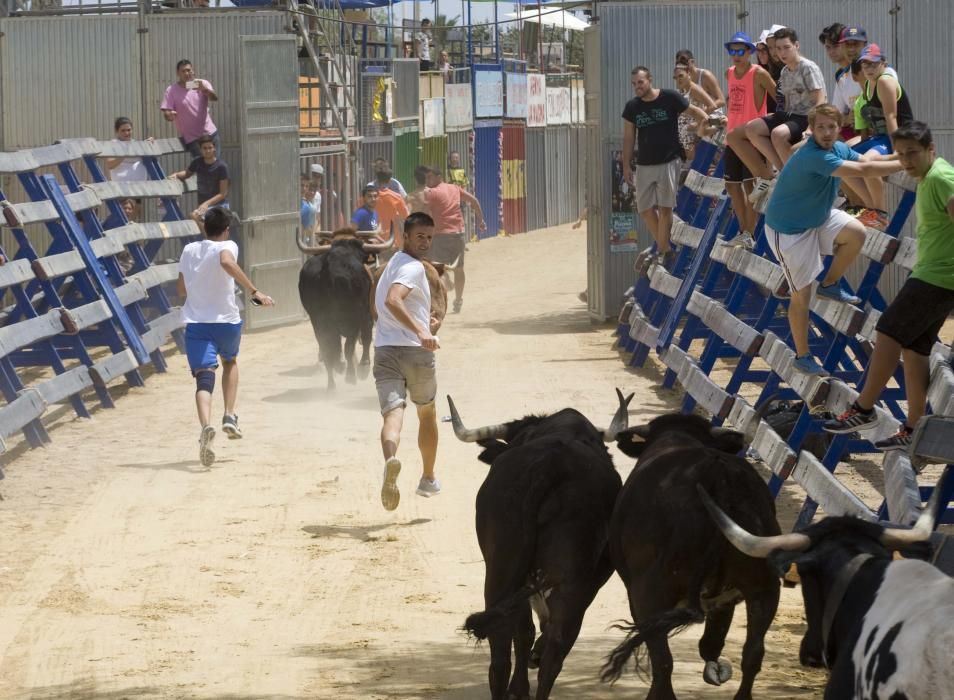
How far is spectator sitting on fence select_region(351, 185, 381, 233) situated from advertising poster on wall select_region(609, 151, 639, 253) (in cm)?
273

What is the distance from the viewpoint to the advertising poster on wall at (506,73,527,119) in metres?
36.3

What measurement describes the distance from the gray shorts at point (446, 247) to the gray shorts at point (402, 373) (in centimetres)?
916

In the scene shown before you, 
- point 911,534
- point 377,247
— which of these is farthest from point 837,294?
point 377,247

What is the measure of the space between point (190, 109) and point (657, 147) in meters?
5.98

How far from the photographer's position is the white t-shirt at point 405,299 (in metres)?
9.79

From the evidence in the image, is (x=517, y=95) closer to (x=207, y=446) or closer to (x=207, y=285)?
(x=207, y=285)

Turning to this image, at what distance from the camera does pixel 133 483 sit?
1120cm

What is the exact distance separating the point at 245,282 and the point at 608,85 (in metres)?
7.81

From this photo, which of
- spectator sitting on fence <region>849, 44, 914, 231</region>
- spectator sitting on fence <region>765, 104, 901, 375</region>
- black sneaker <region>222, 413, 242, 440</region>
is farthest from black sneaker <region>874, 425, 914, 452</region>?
black sneaker <region>222, 413, 242, 440</region>

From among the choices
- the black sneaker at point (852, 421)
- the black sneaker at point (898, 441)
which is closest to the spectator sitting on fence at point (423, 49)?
the black sneaker at point (852, 421)

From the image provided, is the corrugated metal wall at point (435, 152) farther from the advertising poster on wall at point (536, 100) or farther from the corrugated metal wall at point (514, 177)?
the advertising poster on wall at point (536, 100)

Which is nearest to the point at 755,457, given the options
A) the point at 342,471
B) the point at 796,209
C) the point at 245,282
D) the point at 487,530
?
the point at 796,209

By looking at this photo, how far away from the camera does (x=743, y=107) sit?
12758 mm

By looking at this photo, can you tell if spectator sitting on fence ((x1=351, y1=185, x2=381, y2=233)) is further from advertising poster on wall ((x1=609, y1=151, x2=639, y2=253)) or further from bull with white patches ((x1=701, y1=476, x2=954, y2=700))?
bull with white patches ((x1=701, y1=476, x2=954, y2=700))
